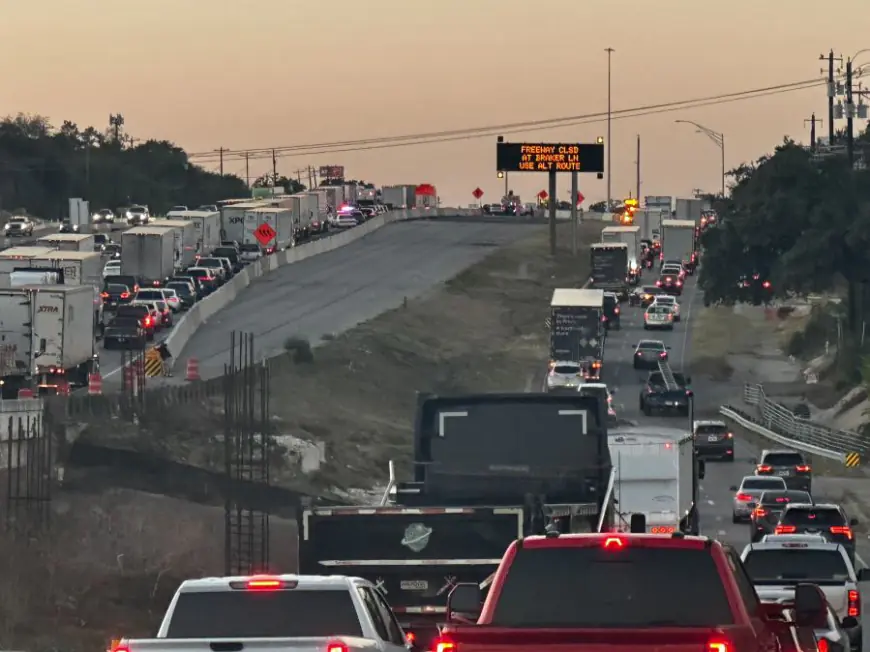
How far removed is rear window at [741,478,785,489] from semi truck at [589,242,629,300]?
59313 millimetres

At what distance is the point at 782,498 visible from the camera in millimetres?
41750

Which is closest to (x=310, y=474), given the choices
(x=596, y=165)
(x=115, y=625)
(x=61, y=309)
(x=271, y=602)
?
(x=61, y=309)

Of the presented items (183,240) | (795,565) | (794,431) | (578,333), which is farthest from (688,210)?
(795,565)

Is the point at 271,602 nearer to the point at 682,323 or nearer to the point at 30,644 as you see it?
the point at 30,644

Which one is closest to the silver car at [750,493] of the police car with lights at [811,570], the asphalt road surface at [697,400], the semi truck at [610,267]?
the asphalt road surface at [697,400]

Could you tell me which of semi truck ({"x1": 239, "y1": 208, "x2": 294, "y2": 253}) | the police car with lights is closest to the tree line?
semi truck ({"x1": 239, "y1": 208, "x2": 294, "y2": 253})

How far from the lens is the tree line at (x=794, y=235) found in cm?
8494

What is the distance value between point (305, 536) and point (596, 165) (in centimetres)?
11279

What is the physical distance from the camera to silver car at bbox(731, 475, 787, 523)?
145ft

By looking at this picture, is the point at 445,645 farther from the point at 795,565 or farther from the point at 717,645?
the point at 795,565

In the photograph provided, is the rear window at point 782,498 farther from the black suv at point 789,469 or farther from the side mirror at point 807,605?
the side mirror at point 807,605

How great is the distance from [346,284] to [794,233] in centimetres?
2741

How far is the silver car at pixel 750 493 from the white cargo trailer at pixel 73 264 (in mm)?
33370

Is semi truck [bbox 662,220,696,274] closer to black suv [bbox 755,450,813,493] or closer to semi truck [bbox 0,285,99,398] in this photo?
semi truck [bbox 0,285,99,398]
